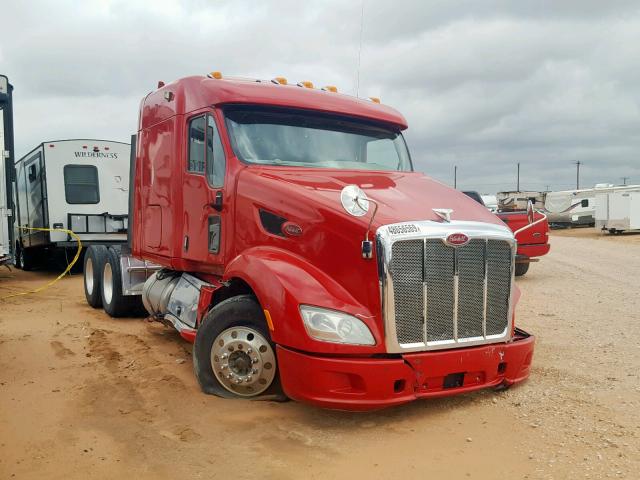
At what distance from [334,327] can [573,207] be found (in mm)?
39718

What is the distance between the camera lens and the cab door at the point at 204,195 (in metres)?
5.87

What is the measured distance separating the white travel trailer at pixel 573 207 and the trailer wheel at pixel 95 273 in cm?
3602

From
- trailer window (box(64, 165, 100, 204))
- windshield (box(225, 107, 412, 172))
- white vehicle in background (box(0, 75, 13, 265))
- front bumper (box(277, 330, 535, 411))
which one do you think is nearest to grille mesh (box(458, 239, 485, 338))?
front bumper (box(277, 330, 535, 411))

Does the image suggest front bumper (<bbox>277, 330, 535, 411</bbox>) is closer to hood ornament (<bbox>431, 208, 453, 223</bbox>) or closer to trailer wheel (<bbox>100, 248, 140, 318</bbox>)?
hood ornament (<bbox>431, 208, 453, 223</bbox>)

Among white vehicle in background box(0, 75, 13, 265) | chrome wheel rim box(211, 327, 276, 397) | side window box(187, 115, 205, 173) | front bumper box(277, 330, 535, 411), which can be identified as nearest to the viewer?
front bumper box(277, 330, 535, 411)

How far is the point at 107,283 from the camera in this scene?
961cm

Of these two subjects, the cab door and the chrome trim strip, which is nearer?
the chrome trim strip

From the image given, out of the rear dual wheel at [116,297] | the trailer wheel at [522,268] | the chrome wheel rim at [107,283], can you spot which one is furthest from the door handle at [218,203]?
the trailer wheel at [522,268]

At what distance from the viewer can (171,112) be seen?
6.80 metres

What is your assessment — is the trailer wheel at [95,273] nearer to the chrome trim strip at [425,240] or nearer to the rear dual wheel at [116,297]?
the rear dual wheel at [116,297]

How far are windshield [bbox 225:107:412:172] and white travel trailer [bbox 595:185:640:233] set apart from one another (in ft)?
92.2

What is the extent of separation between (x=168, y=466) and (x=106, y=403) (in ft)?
4.82

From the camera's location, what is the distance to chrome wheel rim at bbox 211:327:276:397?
195 inches

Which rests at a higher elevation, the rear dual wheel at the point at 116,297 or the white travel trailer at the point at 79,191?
the white travel trailer at the point at 79,191
